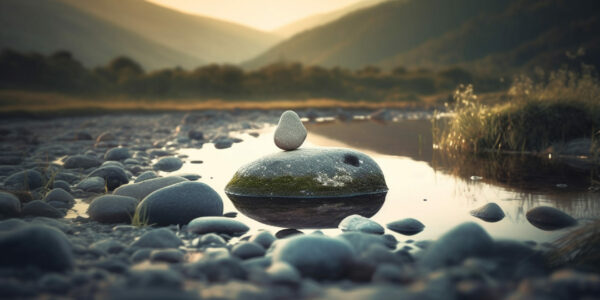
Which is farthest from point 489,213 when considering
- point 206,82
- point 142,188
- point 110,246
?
point 206,82

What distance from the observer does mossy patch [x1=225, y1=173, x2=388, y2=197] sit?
7.62 meters

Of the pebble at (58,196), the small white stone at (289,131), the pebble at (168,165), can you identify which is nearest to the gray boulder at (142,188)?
the pebble at (58,196)

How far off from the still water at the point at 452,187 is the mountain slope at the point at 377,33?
365ft

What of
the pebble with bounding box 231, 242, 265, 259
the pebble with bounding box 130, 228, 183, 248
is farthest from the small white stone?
the pebble with bounding box 231, 242, 265, 259

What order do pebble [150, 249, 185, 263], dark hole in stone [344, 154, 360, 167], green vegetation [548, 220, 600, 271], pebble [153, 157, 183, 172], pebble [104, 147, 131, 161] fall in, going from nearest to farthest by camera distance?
green vegetation [548, 220, 600, 271] < pebble [150, 249, 185, 263] < dark hole in stone [344, 154, 360, 167] < pebble [153, 157, 183, 172] < pebble [104, 147, 131, 161]

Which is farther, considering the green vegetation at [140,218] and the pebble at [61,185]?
the pebble at [61,185]

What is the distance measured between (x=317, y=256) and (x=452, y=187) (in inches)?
219

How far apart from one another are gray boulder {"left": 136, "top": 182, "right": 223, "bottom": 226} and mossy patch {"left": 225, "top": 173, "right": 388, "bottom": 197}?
1.48m

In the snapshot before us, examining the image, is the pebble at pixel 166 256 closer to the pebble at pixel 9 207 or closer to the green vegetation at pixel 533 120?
the pebble at pixel 9 207

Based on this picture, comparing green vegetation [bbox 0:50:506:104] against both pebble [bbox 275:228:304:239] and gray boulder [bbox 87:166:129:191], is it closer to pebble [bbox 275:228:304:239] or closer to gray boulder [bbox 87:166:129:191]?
gray boulder [bbox 87:166:129:191]

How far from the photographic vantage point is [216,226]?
5.55 m

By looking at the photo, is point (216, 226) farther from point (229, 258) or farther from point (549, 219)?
point (549, 219)

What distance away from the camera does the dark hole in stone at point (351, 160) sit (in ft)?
26.8

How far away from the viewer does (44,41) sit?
121m
